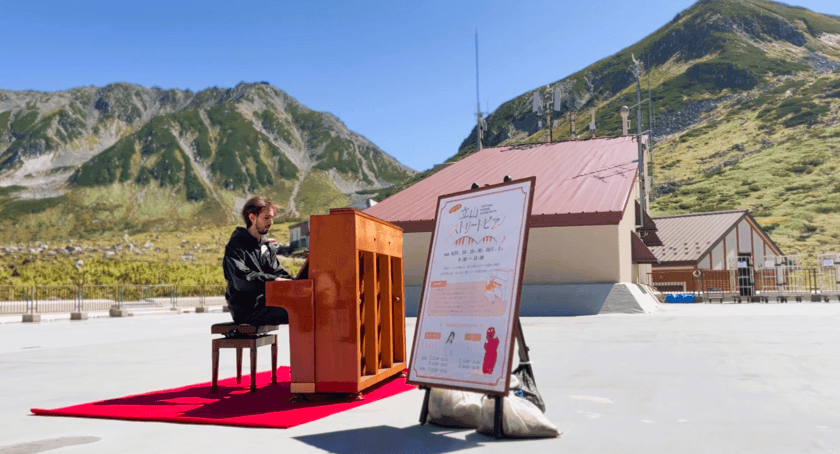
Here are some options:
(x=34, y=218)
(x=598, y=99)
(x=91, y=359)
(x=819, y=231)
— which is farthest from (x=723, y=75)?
(x=34, y=218)

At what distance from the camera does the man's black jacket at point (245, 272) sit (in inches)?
259

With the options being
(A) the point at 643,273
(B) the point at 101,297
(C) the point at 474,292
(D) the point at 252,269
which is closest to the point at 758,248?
(A) the point at 643,273

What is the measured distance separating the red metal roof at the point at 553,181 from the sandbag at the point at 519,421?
16522mm

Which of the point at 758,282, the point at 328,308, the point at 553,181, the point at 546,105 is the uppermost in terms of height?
the point at 546,105

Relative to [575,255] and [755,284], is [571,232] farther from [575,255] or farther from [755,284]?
[755,284]

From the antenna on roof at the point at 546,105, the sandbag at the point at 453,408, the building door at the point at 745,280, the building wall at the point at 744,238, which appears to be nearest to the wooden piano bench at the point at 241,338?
the sandbag at the point at 453,408

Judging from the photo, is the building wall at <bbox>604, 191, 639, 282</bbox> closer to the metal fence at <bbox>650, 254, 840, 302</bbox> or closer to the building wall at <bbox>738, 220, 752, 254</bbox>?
the metal fence at <bbox>650, 254, 840, 302</bbox>

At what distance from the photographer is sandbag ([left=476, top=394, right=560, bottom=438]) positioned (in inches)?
181

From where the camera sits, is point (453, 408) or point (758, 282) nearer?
point (453, 408)

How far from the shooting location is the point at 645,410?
541cm

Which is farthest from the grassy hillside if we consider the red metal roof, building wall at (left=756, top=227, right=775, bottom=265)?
building wall at (left=756, top=227, right=775, bottom=265)

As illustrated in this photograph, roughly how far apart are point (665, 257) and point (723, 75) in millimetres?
134790

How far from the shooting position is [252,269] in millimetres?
6828

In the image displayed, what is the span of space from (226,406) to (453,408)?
216 centimetres
